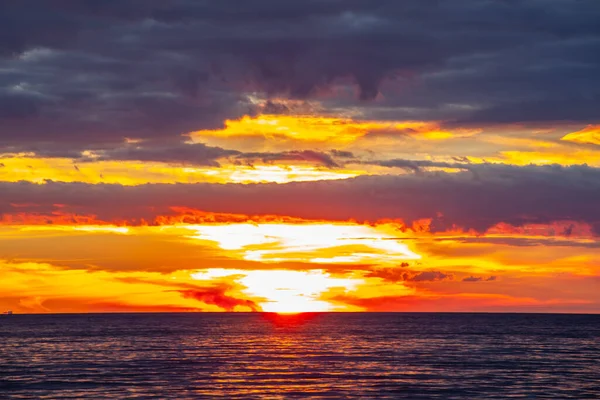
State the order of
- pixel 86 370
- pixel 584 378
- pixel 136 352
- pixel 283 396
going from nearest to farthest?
pixel 283 396, pixel 584 378, pixel 86 370, pixel 136 352

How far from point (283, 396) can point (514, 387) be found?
24756 millimetres

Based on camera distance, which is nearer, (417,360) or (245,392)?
(245,392)

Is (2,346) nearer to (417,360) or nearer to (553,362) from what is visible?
(417,360)

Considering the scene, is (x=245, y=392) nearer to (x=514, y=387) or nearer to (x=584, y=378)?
(x=514, y=387)

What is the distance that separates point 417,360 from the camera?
369ft

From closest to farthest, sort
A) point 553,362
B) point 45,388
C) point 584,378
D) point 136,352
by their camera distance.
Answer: point 45,388
point 584,378
point 553,362
point 136,352

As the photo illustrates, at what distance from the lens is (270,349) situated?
133750mm

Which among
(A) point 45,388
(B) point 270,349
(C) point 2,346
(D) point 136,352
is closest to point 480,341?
(B) point 270,349

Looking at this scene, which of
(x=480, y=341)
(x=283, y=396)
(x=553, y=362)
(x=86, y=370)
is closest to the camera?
(x=283, y=396)

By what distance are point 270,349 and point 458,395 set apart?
60.9m

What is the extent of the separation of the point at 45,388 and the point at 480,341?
101970mm

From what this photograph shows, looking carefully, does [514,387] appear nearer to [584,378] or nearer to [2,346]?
[584,378]

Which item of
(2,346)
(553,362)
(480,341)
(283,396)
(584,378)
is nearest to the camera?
(283,396)

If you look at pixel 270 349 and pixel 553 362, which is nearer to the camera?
pixel 553 362
